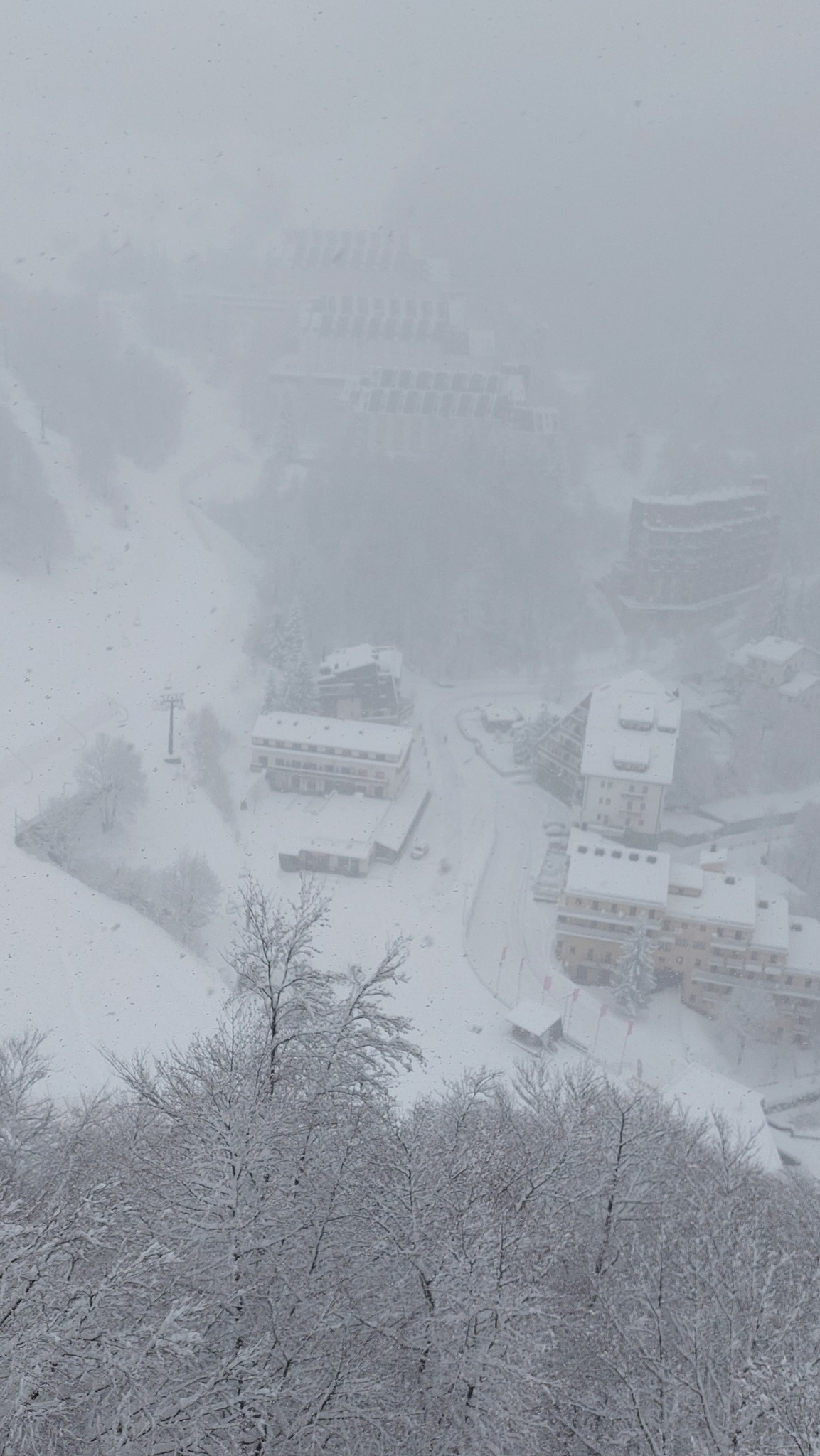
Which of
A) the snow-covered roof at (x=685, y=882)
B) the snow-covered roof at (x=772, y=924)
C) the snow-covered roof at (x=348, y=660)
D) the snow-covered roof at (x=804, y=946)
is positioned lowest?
the snow-covered roof at (x=804, y=946)

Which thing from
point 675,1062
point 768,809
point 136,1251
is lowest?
point 768,809

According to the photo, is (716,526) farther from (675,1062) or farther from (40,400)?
(40,400)

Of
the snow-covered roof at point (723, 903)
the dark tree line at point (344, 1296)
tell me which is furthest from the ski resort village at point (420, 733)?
the dark tree line at point (344, 1296)

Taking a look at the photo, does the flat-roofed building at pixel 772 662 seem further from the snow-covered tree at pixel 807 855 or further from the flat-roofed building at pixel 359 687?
the flat-roofed building at pixel 359 687

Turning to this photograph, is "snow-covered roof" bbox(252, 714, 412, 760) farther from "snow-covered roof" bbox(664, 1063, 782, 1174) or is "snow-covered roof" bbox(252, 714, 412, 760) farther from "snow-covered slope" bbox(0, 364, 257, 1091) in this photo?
"snow-covered roof" bbox(664, 1063, 782, 1174)

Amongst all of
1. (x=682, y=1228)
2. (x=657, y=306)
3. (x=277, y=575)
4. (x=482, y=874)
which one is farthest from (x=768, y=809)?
(x=657, y=306)
